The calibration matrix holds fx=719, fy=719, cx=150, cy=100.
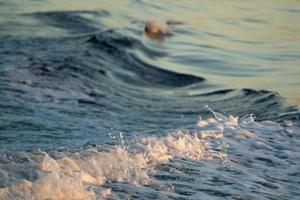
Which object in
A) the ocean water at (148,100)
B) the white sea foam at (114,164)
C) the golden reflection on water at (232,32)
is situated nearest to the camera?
the white sea foam at (114,164)

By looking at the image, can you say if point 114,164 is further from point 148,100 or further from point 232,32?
point 232,32

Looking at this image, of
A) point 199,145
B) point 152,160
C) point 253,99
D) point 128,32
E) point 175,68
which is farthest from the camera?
point 128,32

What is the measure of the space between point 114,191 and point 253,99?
176 inches

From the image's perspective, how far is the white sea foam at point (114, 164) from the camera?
4.22 m

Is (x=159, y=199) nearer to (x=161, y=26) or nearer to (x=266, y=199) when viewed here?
(x=266, y=199)

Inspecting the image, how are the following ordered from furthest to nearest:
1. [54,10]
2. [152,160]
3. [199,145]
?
[54,10] < [199,145] < [152,160]

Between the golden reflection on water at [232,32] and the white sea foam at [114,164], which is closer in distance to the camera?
the white sea foam at [114,164]

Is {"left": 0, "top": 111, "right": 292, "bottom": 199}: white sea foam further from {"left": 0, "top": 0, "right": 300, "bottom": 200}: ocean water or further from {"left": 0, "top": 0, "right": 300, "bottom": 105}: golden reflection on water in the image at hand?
{"left": 0, "top": 0, "right": 300, "bottom": 105}: golden reflection on water

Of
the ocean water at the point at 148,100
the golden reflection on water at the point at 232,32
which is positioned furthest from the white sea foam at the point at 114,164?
the golden reflection on water at the point at 232,32

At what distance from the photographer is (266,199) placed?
486 cm

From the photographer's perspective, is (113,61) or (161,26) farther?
(161,26)

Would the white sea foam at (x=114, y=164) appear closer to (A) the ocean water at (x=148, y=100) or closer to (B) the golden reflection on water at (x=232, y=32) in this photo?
(A) the ocean water at (x=148, y=100)

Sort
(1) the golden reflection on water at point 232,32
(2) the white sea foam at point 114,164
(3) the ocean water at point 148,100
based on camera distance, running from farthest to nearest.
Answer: (1) the golden reflection on water at point 232,32
(3) the ocean water at point 148,100
(2) the white sea foam at point 114,164

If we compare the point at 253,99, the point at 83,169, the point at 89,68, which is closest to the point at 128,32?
the point at 89,68
